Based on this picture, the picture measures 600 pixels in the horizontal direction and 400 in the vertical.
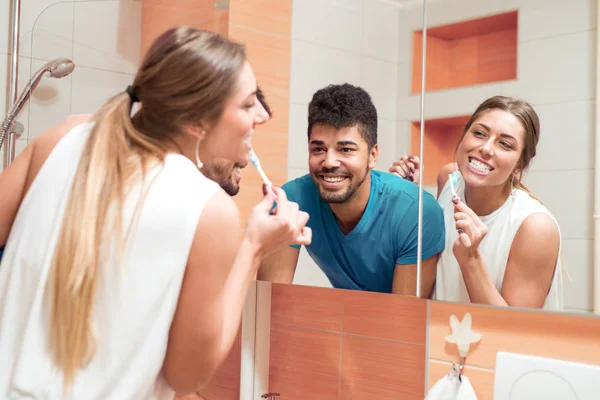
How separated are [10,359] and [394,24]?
0.87 m

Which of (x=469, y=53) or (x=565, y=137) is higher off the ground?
(x=469, y=53)

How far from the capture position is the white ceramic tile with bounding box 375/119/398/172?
1.25 meters

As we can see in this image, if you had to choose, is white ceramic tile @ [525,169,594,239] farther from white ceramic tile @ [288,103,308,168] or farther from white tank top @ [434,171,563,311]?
white ceramic tile @ [288,103,308,168]

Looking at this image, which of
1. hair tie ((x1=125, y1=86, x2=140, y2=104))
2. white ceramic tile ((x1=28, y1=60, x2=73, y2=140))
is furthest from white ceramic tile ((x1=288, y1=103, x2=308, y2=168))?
white ceramic tile ((x1=28, y1=60, x2=73, y2=140))

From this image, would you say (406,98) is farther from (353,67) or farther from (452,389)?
(452,389)

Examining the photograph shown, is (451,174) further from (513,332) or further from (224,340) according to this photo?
(224,340)

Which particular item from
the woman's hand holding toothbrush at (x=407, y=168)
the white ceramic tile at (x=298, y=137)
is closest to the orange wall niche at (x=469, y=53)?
the woman's hand holding toothbrush at (x=407, y=168)

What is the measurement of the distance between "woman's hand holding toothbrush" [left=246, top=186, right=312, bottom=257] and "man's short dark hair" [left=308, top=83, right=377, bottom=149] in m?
0.26

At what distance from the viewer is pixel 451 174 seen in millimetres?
1152

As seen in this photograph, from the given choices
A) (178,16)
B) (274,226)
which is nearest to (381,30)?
(274,226)

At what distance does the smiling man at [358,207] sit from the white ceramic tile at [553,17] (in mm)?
322

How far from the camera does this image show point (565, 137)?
1.00m

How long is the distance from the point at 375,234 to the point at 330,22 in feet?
1.49

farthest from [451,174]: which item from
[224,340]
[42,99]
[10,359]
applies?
[42,99]
